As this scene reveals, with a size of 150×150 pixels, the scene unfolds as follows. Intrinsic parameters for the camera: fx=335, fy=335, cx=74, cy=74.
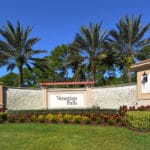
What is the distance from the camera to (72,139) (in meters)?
11.5

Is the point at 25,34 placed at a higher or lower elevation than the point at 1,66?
higher

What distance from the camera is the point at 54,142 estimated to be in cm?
1100

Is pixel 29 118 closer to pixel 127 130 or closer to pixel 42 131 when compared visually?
pixel 42 131

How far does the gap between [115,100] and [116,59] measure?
10.7 metres

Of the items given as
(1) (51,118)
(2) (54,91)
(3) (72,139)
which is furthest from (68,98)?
(3) (72,139)

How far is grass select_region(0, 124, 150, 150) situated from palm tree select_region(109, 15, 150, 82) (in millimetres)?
19908

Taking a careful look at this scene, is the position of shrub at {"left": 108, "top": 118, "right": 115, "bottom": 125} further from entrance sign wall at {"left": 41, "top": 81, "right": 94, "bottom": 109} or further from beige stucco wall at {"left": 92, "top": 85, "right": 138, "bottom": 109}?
entrance sign wall at {"left": 41, "top": 81, "right": 94, "bottom": 109}

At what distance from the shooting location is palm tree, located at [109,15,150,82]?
3238 centimetres

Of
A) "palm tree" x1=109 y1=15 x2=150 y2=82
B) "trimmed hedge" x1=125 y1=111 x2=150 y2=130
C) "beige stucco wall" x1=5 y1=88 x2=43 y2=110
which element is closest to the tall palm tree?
"palm tree" x1=109 y1=15 x2=150 y2=82

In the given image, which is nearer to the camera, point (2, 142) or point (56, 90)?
point (2, 142)

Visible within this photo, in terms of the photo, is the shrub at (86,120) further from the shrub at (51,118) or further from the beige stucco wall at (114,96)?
the beige stucco wall at (114,96)

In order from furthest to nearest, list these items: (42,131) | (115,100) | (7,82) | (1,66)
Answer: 1. (7,82)
2. (1,66)
3. (115,100)
4. (42,131)

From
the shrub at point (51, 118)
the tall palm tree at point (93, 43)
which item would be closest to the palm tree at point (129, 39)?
the tall palm tree at point (93, 43)

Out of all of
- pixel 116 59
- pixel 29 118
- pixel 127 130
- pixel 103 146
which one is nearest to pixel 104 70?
pixel 116 59
